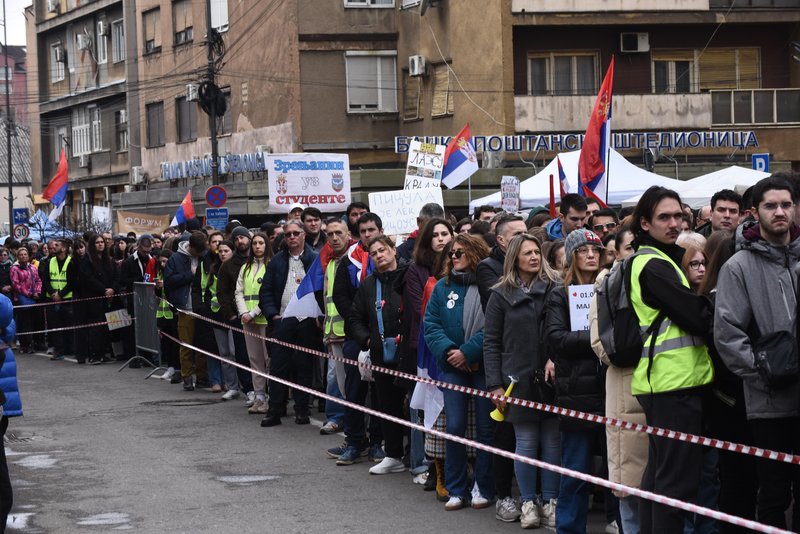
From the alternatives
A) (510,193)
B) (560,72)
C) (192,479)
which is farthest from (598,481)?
(560,72)

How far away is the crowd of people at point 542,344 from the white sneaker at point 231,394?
0.03 metres

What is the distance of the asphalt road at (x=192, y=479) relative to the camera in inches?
365

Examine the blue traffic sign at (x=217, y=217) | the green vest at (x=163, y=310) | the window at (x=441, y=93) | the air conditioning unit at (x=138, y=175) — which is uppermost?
the window at (x=441, y=93)

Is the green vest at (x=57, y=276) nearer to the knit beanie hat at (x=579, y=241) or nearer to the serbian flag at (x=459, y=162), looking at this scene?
the serbian flag at (x=459, y=162)

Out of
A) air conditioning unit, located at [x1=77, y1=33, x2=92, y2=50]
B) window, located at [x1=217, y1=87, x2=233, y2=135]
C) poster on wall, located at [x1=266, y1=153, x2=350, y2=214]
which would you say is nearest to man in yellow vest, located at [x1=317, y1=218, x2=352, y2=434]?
poster on wall, located at [x1=266, y1=153, x2=350, y2=214]

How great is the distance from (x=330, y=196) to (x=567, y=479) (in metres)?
15.7

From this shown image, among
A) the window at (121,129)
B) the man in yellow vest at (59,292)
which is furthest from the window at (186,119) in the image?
the man in yellow vest at (59,292)

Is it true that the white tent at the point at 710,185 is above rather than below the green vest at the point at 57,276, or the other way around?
above

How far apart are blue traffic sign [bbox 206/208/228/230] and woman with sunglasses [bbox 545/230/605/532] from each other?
19975 millimetres

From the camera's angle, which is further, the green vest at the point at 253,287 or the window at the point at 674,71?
the window at the point at 674,71

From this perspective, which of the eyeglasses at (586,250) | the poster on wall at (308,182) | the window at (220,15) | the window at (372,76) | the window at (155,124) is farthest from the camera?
the window at (155,124)

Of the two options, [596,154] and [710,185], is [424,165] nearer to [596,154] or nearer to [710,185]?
[596,154]

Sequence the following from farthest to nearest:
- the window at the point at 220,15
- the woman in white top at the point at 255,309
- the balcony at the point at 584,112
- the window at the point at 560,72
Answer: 1. the window at the point at 220,15
2. the window at the point at 560,72
3. the balcony at the point at 584,112
4. the woman in white top at the point at 255,309

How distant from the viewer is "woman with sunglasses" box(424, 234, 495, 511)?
9.56 metres
